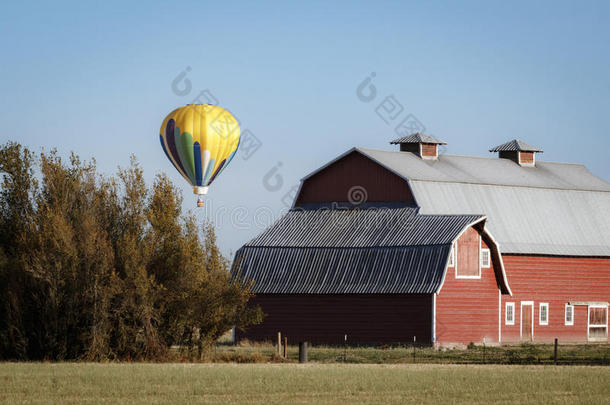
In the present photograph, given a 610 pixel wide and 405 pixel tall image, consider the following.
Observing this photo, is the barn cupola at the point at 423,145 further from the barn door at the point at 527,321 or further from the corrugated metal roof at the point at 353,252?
the barn door at the point at 527,321

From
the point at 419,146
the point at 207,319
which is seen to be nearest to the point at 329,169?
the point at 419,146

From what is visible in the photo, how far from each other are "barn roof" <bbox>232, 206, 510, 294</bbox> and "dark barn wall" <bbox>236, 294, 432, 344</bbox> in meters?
0.45

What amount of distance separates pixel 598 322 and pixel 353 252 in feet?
45.4

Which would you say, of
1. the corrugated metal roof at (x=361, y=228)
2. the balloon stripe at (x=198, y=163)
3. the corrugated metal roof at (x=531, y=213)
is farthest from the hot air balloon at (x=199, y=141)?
the corrugated metal roof at (x=531, y=213)

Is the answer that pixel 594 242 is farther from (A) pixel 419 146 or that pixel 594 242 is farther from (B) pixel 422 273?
(B) pixel 422 273

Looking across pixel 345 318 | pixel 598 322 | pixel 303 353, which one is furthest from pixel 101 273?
pixel 598 322

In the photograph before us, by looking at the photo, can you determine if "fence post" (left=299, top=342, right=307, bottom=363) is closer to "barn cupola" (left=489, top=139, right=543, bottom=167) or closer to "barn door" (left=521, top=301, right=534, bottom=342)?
"barn door" (left=521, top=301, right=534, bottom=342)

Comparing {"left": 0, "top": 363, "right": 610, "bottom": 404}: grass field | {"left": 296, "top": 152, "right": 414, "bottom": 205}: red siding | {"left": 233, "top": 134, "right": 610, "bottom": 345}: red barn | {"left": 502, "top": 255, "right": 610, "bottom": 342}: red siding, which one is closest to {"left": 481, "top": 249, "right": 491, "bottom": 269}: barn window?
{"left": 233, "top": 134, "right": 610, "bottom": 345}: red barn

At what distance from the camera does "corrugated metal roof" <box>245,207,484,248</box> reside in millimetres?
50406

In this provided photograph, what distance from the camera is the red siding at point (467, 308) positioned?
48.6 m

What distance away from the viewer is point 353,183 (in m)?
57.4

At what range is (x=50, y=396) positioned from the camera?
27.3 m

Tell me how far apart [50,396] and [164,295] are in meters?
13.1

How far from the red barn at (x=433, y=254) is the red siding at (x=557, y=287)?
6 cm
